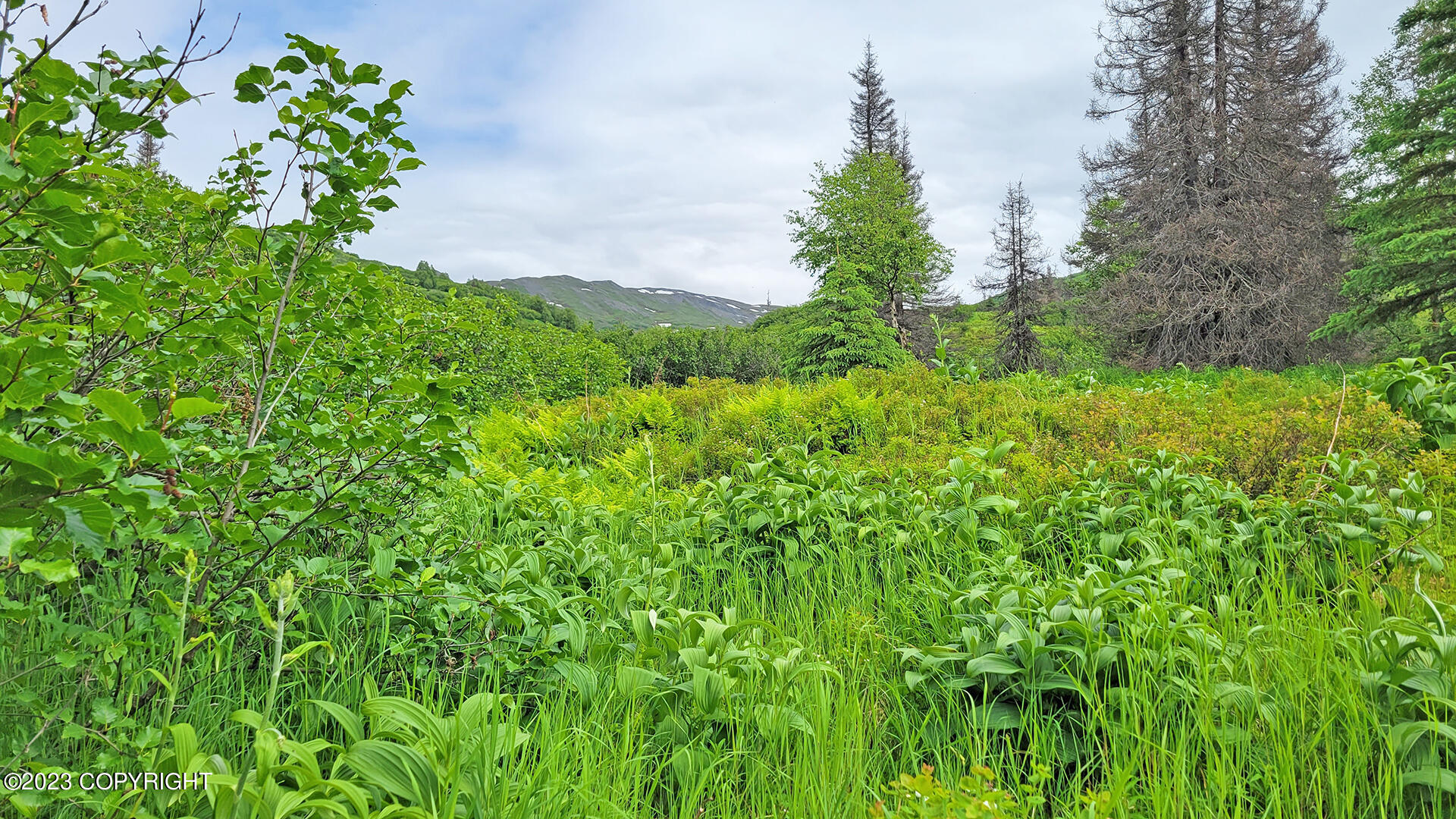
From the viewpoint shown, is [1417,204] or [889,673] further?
[1417,204]

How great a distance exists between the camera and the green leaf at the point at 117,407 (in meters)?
0.89

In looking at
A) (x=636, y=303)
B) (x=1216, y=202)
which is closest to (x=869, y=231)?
(x=1216, y=202)

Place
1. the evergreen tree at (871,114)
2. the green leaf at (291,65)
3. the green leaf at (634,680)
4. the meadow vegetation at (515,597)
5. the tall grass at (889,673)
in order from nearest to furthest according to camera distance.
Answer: the meadow vegetation at (515,597), the tall grass at (889,673), the green leaf at (291,65), the green leaf at (634,680), the evergreen tree at (871,114)

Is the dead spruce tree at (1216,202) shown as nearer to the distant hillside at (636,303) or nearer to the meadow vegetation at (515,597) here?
the meadow vegetation at (515,597)

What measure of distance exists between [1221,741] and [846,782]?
3.06 ft

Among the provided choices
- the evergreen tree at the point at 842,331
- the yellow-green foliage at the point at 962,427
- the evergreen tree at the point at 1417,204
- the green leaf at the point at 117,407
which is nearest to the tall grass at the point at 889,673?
the green leaf at the point at 117,407

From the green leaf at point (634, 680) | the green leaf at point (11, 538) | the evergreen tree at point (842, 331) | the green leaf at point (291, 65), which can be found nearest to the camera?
the green leaf at point (11, 538)

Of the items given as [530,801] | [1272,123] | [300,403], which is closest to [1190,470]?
[530,801]

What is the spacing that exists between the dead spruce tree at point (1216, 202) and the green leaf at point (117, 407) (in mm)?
A: 16632

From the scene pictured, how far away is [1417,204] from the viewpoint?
37.8 feet

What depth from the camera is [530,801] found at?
135 centimetres

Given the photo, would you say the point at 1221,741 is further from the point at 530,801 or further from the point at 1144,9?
the point at 1144,9

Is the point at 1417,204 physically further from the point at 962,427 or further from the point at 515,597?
the point at 515,597

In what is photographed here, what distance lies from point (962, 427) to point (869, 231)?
420 inches
